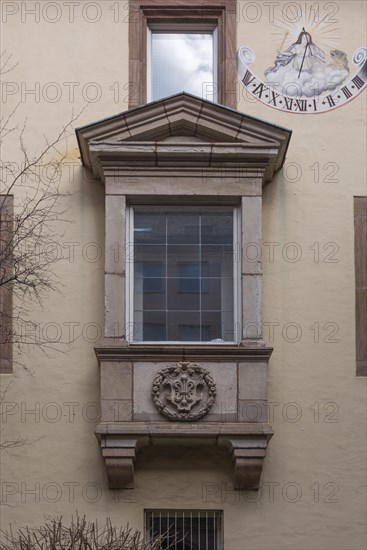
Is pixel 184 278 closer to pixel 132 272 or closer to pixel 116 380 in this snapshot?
pixel 132 272

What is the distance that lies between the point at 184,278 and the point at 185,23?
3.34 meters

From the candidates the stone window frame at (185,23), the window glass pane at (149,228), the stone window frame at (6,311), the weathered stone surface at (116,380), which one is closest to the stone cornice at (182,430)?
the weathered stone surface at (116,380)

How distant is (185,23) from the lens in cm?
1659

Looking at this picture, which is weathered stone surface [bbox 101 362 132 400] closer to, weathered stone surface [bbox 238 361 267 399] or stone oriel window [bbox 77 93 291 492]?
stone oriel window [bbox 77 93 291 492]

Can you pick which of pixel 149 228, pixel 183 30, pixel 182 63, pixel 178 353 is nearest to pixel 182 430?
pixel 178 353

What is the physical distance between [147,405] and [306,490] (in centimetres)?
208

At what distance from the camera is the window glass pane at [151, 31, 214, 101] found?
647 inches

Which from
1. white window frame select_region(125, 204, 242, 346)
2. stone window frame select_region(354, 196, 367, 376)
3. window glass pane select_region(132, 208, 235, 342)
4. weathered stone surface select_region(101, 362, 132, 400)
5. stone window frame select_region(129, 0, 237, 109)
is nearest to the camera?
weathered stone surface select_region(101, 362, 132, 400)

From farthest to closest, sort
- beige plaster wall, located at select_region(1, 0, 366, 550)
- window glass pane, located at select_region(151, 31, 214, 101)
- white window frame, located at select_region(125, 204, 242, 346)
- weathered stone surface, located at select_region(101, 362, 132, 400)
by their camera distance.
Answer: window glass pane, located at select_region(151, 31, 214, 101)
white window frame, located at select_region(125, 204, 242, 346)
beige plaster wall, located at select_region(1, 0, 366, 550)
weathered stone surface, located at select_region(101, 362, 132, 400)

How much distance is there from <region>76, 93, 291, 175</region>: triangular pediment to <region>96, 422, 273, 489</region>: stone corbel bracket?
3221mm

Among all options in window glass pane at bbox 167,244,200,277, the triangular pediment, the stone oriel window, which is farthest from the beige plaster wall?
window glass pane at bbox 167,244,200,277

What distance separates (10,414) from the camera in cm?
1533

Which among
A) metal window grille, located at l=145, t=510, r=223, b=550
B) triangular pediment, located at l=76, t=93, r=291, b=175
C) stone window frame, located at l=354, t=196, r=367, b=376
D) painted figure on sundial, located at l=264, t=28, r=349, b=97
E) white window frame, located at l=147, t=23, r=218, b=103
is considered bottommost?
metal window grille, located at l=145, t=510, r=223, b=550

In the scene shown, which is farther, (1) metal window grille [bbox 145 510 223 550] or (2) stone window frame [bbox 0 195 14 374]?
(2) stone window frame [bbox 0 195 14 374]
